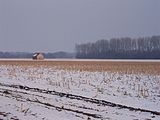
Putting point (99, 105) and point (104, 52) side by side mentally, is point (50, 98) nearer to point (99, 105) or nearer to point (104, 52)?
point (99, 105)

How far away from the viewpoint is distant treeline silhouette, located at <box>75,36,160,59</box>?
117 metres

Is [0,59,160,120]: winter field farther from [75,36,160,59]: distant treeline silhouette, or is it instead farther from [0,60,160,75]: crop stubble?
[75,36,160,59]: distant treeline silhouette

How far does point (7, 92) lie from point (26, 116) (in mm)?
5660

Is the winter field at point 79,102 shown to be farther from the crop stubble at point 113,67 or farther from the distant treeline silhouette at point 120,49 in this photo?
the distant treeline silhouette at point 120,49

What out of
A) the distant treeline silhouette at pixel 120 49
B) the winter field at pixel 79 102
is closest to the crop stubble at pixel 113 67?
the winter field at pixel 79 102

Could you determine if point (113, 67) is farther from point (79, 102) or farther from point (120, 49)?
point (120, 49)

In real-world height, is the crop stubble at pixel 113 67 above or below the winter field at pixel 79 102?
above

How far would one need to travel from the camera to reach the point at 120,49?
127812 millimetres

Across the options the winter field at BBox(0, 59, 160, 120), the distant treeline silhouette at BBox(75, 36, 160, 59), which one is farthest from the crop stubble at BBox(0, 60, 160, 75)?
the distant treeline silhouette at BBox(75, 36, 160, 59)

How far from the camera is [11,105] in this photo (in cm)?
1230

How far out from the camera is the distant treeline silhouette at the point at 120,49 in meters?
117

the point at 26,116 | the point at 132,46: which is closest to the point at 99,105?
the point at 26,116

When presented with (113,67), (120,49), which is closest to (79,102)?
(113,67)

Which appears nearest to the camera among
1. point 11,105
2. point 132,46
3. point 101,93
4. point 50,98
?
point 11,105
